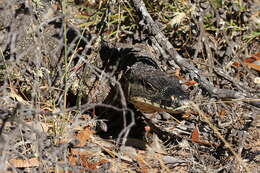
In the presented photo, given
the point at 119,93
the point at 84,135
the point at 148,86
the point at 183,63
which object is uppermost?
the point at 183,63

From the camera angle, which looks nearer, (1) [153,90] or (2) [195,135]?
(1) [153,90]

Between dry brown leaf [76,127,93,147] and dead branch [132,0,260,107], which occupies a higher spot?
dead branch [132,0,260,107]

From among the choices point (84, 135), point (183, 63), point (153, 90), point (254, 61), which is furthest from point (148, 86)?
point (254, 61)

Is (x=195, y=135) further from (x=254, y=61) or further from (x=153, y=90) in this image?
(x=254, y=61)

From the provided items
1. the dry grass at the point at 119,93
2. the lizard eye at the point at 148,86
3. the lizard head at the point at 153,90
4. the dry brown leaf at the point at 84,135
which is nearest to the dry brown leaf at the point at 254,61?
the dry grass at the point at 119,93

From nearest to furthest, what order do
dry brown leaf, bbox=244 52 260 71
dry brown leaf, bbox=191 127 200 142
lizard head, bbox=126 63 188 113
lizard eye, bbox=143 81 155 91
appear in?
1. lizard head, bbox=126 63 188 113
2. lizard eye, bbox=143 81 155 91
3. dry brown leaf, bbox=191 127 200 142
4. dry brown leaf, bbox=244 52 260 71

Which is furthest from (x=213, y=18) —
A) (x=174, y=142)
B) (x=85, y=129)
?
(x=85, y=129)

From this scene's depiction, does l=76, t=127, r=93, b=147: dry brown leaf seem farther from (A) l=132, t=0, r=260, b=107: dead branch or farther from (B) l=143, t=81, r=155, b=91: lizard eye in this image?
(A) l=132, t=0, r=260, b=107: dead branch

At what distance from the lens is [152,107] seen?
404 centimetres

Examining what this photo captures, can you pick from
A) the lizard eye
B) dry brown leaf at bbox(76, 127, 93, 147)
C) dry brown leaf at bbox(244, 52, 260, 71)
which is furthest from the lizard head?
dry brown leaf at bbox(244, 52, 260, 71)

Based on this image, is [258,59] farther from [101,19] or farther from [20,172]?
[20,172]

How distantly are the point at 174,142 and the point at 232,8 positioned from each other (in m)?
2.07

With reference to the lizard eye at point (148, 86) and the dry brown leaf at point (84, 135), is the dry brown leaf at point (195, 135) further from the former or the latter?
the dry brown leaf at point (84, 135)

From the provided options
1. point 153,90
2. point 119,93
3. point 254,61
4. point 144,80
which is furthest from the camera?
point 254,61
